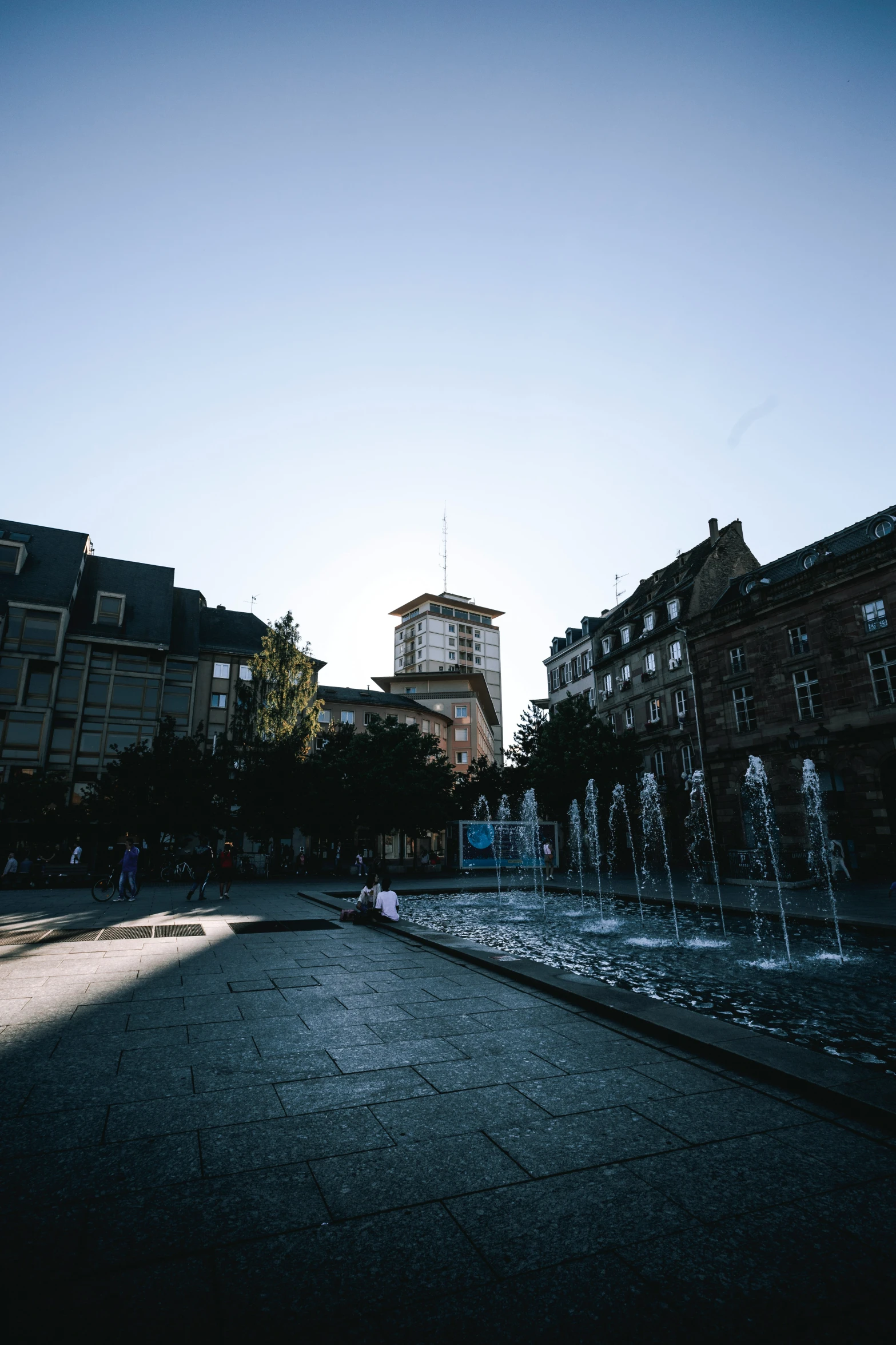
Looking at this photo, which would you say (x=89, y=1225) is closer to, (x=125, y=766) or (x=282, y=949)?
(x=282, y=949)

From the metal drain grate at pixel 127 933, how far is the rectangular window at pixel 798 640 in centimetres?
2714

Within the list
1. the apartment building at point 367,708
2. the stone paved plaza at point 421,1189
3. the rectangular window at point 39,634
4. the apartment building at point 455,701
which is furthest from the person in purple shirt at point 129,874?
Result: the apartment building at point 455,701

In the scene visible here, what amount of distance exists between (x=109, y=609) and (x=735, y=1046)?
49.9m

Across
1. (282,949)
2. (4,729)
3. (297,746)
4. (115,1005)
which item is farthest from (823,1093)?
(4,729)

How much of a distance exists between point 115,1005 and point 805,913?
13.8 meters

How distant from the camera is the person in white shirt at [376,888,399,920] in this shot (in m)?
13.7

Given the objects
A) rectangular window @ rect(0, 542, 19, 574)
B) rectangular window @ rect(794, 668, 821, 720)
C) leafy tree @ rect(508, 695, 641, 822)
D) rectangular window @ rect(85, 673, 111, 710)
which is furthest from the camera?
rectangular window @ rect(0, 542, 19, 574)

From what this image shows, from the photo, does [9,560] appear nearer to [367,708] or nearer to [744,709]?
[367,708]

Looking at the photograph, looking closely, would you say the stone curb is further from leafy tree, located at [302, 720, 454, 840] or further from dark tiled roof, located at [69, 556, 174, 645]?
dark tiled roof, located at [69, 556, 174, 645]

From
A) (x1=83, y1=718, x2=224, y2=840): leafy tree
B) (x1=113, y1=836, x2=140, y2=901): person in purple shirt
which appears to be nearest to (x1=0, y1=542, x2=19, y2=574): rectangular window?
(x1=83, y1=718, x2=224, y2=840): leafy tree

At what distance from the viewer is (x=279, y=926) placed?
1397 centimetres

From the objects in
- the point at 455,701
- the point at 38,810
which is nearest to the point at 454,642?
the point at 455,701

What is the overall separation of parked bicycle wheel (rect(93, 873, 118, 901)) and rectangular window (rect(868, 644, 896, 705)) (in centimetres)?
2788

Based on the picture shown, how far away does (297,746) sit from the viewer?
37.8 meters
